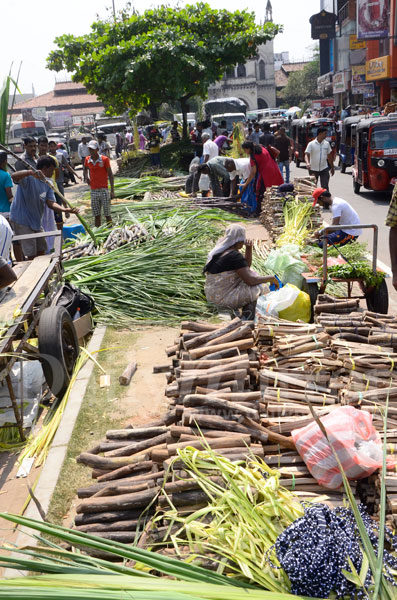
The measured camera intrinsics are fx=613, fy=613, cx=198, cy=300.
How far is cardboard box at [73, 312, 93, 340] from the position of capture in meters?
7.20

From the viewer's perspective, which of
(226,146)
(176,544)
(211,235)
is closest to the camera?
(176,544)

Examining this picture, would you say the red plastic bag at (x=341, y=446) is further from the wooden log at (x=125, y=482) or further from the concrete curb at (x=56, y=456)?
the concrete curb at (x=56, y=456)

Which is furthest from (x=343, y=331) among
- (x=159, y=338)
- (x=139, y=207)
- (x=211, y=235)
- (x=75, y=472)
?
(x=139, y=207)

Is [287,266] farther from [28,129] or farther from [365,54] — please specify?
[365,54]

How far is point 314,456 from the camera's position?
11.6ft

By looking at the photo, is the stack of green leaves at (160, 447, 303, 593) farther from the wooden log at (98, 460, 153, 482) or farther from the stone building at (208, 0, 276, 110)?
the stone building at (208, 0, 276, 110)

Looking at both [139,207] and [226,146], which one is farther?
[226,146]

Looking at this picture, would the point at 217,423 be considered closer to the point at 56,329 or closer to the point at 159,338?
the point at 56,329

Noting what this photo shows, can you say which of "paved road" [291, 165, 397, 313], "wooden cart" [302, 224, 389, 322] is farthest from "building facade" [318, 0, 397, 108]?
"wooden cart" [302, 224, 389, 322]

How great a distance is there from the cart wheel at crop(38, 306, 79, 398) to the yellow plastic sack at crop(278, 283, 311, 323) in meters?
2.22

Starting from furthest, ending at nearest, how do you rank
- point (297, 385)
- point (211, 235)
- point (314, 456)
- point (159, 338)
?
1. point (211, 235)
2. point (159, 338)
3. point (297, 385)
4. point (314, 456)

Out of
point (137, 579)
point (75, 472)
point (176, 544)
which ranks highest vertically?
point (137, 579)

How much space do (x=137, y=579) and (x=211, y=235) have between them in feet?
28.5

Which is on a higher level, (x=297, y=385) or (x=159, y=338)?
(x=297, y=385)
